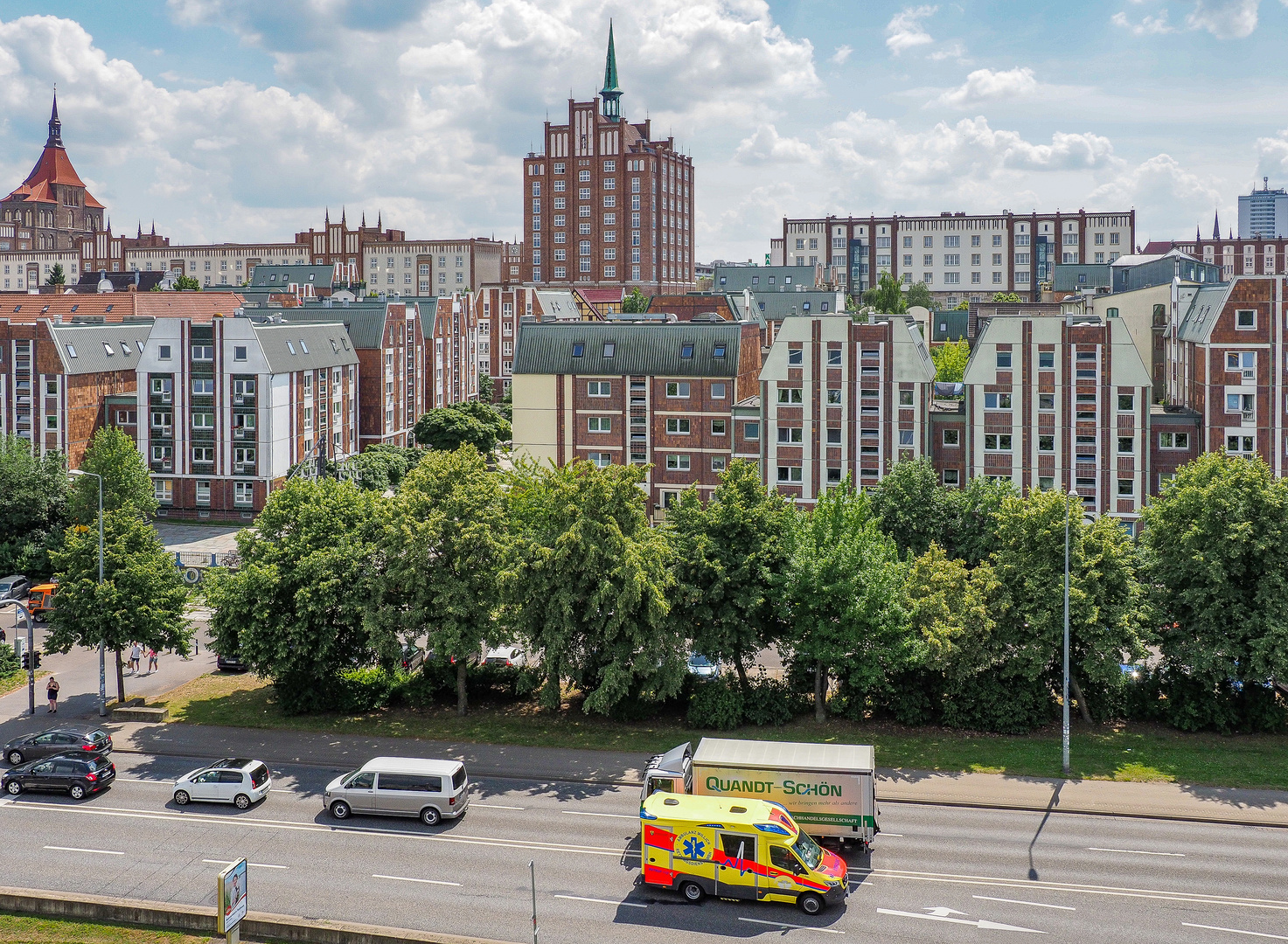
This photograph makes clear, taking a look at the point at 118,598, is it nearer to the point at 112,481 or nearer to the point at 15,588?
the point at 15,588

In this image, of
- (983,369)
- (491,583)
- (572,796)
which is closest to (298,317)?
(983,369)

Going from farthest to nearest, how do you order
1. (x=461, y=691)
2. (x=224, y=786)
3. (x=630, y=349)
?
(x=630, y=349), (x=461, y=691), (x=224, y=786)

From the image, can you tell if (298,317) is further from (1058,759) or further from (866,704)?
(1058,759)

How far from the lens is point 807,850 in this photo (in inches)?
1180

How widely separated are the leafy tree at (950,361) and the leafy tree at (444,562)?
61.5 meters

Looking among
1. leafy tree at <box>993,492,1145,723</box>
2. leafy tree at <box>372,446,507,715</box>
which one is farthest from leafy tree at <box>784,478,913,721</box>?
leafy tree at <box>372,446,507,715</box>

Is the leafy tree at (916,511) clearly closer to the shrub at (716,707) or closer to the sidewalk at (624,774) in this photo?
the shrub at (716,707)

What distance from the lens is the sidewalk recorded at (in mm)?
36781

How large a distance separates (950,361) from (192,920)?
280ft

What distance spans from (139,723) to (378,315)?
65494 millimetres

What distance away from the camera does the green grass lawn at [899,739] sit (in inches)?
1572

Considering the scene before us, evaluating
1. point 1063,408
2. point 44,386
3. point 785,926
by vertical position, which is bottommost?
point 785,926

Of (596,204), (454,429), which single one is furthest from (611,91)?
(454,429)

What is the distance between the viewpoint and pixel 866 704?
4525cm
